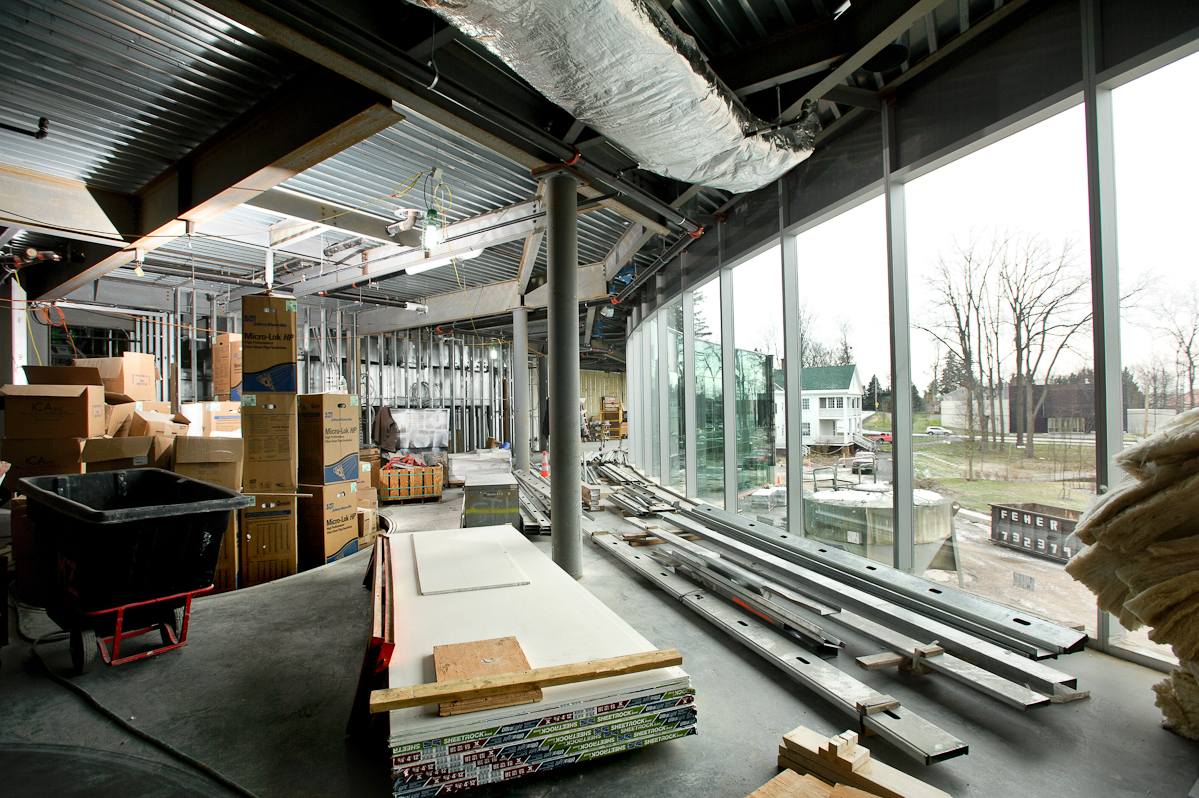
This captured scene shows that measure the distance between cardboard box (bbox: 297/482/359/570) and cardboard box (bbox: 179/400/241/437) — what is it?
89.7 inches

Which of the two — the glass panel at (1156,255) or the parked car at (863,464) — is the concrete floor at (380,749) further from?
the parked car at (863,464)

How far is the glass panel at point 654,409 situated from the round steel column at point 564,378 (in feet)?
19.1

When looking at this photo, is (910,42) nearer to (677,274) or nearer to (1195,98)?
(1195,98)

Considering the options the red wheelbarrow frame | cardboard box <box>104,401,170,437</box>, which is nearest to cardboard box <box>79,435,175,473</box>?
cardboard box <box>104,401,170,437</box>

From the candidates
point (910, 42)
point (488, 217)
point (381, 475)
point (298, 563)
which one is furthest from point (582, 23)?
point (381, 475)

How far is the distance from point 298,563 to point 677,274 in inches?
267

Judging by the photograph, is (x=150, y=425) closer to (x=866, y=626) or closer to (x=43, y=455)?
(x=43, y=455)

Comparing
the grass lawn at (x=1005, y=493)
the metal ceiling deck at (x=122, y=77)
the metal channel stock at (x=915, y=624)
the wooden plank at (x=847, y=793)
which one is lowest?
the wooden plank at (x=847, y=793)

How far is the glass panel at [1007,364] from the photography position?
125 inches

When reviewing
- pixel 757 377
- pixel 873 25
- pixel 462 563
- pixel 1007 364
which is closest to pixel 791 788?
pixel 462 563

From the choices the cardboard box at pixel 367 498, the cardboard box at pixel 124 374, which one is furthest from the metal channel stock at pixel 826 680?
the cardboard box at pixel 124 374

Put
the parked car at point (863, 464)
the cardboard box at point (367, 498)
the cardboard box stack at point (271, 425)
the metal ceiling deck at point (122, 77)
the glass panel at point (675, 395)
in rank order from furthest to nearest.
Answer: the glass panel at point (675, 395), the cardboard box at point (367, 498), the cardboard box stack at point (271, 425), the parked car at point (863, 464), the metal ceiling deck at point (122, 77)

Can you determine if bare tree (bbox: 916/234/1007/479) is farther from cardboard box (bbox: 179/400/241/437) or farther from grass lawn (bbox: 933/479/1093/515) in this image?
cardboard box (bbox: 179/400/241/437)

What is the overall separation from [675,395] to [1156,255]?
22.0 ft
